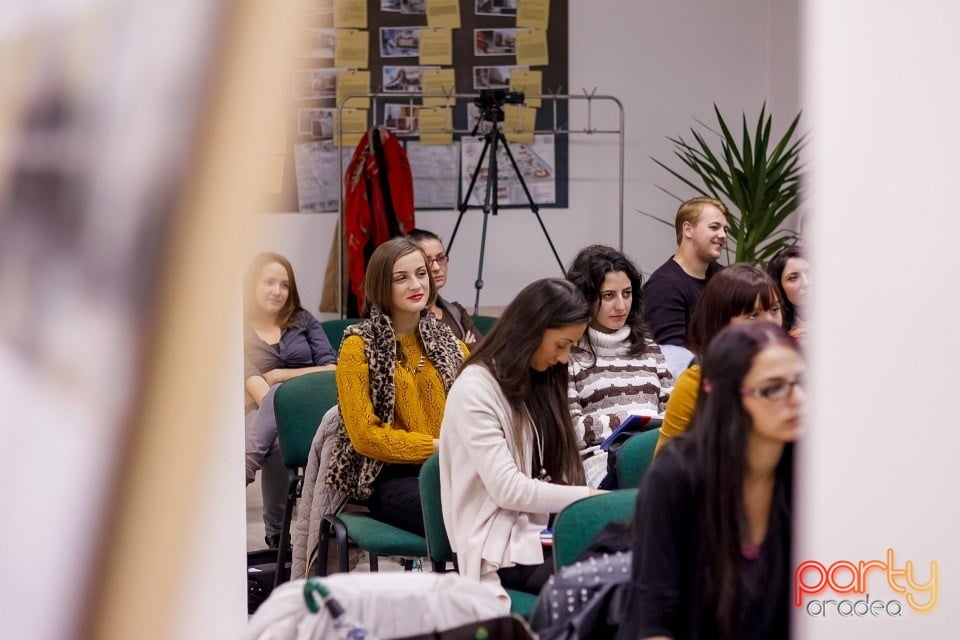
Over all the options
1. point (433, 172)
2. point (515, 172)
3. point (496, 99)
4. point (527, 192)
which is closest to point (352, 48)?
point (433, 172)

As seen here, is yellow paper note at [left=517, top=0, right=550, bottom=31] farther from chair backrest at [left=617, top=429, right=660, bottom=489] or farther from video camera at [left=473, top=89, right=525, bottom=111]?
chair backrest at [left=617, top=429, right=660, bottom=489]

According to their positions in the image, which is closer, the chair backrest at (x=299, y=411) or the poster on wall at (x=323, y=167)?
the chair backrest at (x=299, y=411)

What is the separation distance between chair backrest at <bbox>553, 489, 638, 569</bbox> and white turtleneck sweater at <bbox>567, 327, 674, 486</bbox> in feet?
3.12

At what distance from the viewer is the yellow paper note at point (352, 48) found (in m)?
5.19

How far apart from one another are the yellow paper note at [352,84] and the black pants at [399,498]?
254 centimetres

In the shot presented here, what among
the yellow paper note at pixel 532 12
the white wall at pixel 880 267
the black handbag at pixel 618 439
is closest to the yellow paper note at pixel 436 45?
the yellow paper note at pixel 532 12

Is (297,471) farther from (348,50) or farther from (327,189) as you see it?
(348,50)

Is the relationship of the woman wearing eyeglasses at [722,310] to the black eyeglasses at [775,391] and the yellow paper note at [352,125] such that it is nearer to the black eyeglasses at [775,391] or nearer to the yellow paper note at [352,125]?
the black eyeglasses at [775,391]

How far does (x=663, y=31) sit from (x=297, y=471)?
2.81 metres

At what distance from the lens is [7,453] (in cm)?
196

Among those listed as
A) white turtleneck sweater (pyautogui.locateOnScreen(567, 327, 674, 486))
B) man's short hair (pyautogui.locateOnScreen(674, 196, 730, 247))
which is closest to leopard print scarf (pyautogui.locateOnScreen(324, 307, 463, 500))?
white turtleneck sweater (pyautogui.locateOnScreen(567, 327, 674, 486))

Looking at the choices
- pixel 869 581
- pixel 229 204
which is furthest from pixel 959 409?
pixel 229 204

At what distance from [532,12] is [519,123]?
0.48m

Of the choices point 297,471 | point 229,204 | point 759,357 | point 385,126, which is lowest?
point 297,471
